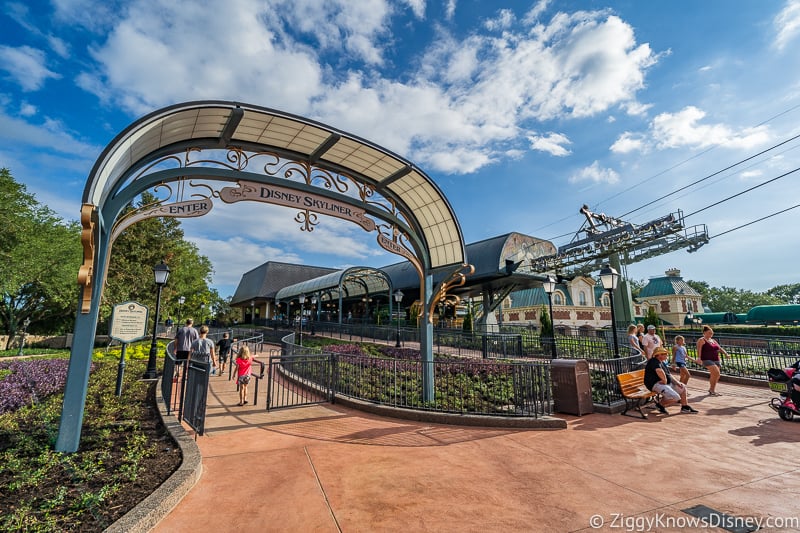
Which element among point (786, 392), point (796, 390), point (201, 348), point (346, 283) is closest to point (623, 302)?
point (786, 392)

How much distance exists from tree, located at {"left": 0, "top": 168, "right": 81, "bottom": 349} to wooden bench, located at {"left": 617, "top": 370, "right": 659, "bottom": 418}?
29710mm

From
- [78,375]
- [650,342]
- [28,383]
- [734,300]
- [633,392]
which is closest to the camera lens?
[78,375]

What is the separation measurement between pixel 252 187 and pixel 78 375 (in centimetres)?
380

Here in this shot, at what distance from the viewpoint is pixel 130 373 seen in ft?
36.4

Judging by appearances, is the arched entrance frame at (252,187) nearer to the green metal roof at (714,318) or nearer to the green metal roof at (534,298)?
the green metal roof at (534,298)

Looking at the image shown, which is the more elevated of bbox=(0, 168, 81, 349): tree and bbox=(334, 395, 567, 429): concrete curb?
bbox=(0, 168, 81, 349): tree

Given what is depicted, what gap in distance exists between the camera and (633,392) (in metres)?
7.73

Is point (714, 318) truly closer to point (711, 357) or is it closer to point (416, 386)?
point (711, 357)

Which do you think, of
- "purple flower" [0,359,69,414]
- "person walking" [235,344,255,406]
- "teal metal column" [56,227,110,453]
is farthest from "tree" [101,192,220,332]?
"teal metal column" [56,227,110,453]

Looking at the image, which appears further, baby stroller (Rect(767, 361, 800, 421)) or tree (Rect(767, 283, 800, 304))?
tree (Rect(767, 283, 800, 304))

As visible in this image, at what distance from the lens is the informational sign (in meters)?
7.50

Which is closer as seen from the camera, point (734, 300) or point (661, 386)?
point (661, 386)

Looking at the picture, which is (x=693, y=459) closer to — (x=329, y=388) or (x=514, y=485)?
(x=514, y=485)

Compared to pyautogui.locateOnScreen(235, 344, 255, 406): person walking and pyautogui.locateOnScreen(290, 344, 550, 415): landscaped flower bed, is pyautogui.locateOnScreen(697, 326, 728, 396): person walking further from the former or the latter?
pyautogui.locateOnScreen(235, 344, 255, 406): person walking
